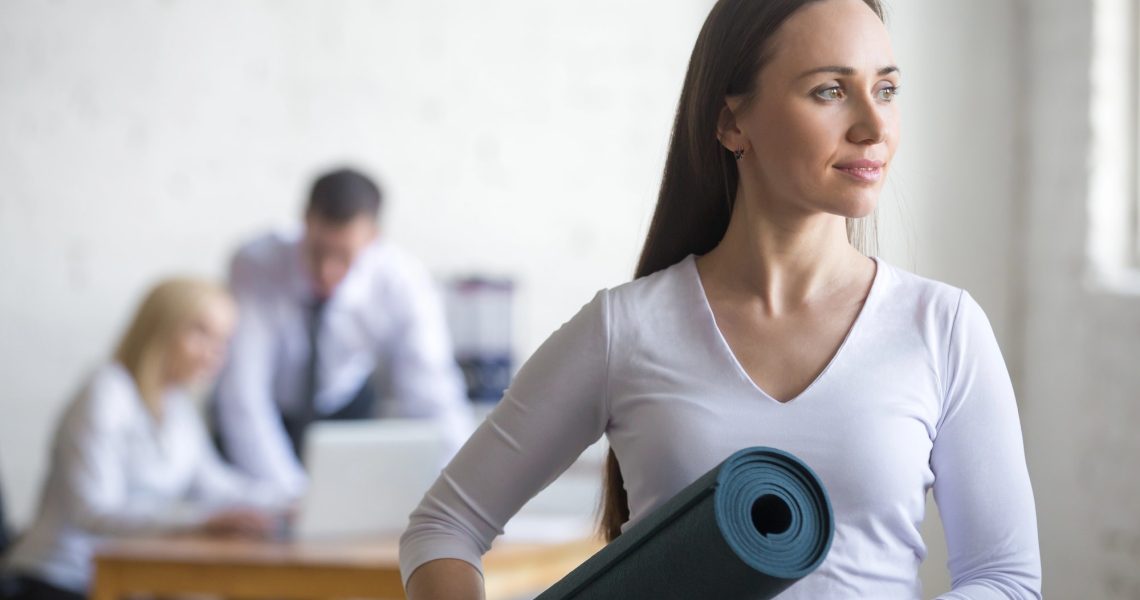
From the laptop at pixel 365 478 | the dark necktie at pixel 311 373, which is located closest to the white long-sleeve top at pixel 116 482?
the laptop at pixel 365 478

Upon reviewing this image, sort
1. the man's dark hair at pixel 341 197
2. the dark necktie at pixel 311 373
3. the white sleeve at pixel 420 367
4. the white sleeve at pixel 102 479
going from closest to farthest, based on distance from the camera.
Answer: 1. the white sleeve at pixel 102 479
2. the man's dark hair at pixel 341 197
3. the dark necktie at pixel 311 373
4. the white sleeve at pixel 420 367

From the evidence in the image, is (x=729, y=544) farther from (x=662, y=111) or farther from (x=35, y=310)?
(x=662, y=111)

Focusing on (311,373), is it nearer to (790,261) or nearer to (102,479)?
(102,479)

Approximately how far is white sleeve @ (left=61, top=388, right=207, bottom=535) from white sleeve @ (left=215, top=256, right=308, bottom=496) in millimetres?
658

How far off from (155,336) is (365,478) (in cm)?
96

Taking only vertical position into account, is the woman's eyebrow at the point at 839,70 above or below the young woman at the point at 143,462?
above

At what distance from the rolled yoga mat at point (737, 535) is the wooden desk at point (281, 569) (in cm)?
181

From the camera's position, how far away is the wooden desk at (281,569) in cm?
277

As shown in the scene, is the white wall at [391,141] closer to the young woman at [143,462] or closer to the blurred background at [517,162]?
the blurred background at [517,162]

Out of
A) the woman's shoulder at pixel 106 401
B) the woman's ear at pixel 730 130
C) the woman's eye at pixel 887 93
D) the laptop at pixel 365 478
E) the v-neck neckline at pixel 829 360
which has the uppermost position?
the woman's eye at pixel 887 93

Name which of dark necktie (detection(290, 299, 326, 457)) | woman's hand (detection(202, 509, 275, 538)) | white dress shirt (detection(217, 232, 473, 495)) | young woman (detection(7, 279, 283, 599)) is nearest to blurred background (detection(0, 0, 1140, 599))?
white dress shirt (detection(217, 232, 473, 495))

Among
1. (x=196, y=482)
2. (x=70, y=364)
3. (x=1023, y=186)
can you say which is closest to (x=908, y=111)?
(x=1023, y=186)

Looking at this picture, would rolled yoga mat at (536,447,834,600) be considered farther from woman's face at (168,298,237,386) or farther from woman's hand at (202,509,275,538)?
woman's face at (168,298,237,386)

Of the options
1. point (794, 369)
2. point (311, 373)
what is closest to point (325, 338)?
point (311, 373)
